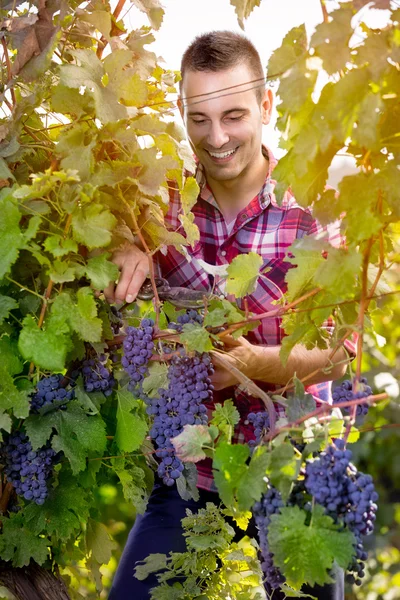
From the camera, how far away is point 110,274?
5.27 ft

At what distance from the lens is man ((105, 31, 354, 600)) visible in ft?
6.89

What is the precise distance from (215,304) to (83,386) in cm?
34

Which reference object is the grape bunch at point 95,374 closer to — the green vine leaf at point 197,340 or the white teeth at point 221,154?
the green vine leaf at point 197,340

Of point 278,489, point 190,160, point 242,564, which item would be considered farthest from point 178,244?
point 242,564

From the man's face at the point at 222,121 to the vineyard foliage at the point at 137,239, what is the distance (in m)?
0.30

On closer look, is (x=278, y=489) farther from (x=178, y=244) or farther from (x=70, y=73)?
(x=70, y=73)

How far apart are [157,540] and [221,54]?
1275 millimetres

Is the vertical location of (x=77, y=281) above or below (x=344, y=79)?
below

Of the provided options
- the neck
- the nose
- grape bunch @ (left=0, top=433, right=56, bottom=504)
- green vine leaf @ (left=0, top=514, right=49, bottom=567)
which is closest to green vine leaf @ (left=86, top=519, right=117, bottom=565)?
green vine leaf @ (left=0, top=514, right=49, bottom=567)

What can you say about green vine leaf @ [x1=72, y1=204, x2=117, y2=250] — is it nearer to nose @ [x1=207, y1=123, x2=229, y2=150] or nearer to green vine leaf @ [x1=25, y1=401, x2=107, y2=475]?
green vine leaf @ [x1=25, y1=401, x2=107, y2=475]

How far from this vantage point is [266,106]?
2473mm

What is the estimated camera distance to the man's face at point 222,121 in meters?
2.13

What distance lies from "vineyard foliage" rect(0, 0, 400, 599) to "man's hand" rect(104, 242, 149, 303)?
0.11ft

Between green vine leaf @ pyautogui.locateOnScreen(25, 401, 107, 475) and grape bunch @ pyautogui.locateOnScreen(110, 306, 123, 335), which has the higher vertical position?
grape bunch @ pyautogui.locateOnScreen(110, 306, 123, 335)
